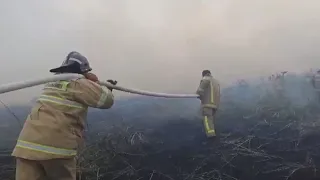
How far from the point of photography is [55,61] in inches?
82.7

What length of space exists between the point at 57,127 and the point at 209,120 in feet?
2.53

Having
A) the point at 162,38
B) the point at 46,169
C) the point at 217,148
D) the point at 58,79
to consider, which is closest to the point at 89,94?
the point at 58,79

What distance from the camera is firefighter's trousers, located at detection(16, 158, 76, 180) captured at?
5.29 feet

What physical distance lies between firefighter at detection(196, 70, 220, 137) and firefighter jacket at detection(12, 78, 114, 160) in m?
0.57

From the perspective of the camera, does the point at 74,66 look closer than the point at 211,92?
Yes

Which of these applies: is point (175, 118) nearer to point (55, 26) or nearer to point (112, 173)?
point (112, 173)

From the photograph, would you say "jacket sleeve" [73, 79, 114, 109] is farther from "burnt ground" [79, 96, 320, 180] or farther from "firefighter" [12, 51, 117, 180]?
"burnt ground" [79, 96, 320, 180]

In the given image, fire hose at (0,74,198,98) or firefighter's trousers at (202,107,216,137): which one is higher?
fire hose at (0,74,198,98)

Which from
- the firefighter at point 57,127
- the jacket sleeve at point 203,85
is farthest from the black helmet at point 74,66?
the jacket sleeve at point 203,85

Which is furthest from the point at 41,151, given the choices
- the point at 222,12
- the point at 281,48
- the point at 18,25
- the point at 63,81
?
the point at 281,48

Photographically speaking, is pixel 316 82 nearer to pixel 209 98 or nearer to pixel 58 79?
pixel 209 98

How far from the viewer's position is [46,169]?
5.42ft

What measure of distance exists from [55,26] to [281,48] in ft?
3.36

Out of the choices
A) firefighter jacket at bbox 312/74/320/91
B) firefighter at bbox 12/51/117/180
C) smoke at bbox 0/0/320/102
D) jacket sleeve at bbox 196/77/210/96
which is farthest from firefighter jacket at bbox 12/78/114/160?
firefighter jacket at bbox 312/74/320/91
